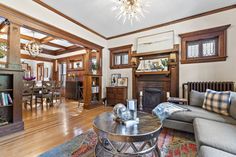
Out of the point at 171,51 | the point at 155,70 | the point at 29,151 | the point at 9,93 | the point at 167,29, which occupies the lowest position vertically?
the point at 29,151

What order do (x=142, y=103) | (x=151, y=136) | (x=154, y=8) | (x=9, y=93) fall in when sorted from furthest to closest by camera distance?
(x=142, y=103), (x=154, y=8), (x=9, y=93), (x=151, y=136)

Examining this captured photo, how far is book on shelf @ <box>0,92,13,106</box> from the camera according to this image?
2.54 metres

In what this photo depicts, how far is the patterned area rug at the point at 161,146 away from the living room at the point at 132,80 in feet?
0.05

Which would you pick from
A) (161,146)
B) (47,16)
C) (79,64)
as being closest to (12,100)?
(47,16)

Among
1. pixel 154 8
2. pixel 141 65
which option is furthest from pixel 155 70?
pixel 154 8

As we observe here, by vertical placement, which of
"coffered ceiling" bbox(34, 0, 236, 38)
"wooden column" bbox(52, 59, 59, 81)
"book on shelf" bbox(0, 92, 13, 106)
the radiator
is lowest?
"book on shelf" bbox(0, 92, 13, 106)

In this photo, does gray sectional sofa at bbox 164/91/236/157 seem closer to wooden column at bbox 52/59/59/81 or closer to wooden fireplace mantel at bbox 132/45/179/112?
wooden fireplace mantel at bbox 132/45/179/112

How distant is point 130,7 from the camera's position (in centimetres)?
259

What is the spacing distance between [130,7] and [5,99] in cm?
320

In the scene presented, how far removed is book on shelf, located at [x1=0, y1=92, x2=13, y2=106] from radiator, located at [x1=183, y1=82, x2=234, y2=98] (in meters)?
4.49

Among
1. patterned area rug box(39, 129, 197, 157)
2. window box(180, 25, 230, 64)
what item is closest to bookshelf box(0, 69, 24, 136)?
patterned area rug box(39, 129, 197, 157)

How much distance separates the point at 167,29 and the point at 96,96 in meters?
3.76

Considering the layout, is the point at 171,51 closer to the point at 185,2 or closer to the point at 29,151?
the point at 185,2

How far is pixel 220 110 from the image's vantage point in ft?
7.81
